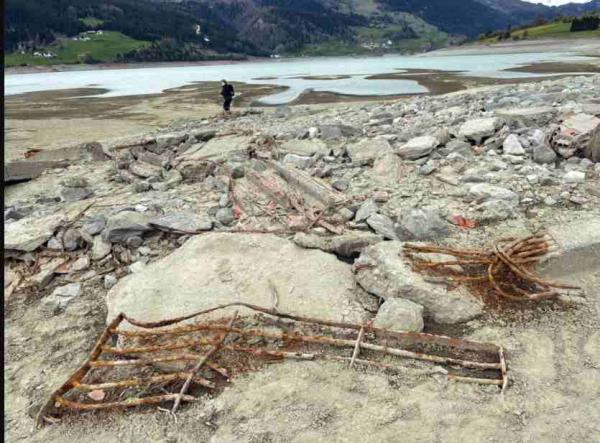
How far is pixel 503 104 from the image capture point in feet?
41.8

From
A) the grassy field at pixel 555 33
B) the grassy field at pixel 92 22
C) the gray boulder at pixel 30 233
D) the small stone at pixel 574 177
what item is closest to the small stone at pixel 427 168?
the small stone at pixel 574 177

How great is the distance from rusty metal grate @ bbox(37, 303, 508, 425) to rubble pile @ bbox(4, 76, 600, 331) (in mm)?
249

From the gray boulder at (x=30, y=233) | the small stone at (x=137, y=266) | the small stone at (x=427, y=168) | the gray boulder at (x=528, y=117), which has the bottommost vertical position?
the small stone at (x=137, y=266)

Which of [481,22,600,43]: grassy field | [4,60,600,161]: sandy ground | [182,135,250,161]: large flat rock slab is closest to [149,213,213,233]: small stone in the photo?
[182,135,250,161]: large flat rock slab

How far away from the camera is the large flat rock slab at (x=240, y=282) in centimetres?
504

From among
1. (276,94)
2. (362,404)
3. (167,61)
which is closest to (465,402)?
(362,404)

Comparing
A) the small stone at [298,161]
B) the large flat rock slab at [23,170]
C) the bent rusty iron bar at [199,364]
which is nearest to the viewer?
the bent rusty iron bar at [199,364]

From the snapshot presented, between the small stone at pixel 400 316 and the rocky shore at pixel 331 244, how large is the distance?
0.06ft

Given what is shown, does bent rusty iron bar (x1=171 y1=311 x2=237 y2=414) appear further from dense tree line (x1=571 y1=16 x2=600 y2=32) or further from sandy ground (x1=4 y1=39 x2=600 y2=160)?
dense tree line (x1=571 y1=16 x2=600 y2=32)

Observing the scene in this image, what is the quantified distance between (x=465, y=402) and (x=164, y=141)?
11.6 m

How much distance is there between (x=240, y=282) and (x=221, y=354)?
117 cm

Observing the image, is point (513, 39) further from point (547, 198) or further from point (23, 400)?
point (23, 400)

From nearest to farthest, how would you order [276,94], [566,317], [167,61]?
[566,317] < [276,94] < [167,61]

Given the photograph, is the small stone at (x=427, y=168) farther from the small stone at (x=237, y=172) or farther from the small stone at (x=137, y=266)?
the small stone at (x=137, y=266)
